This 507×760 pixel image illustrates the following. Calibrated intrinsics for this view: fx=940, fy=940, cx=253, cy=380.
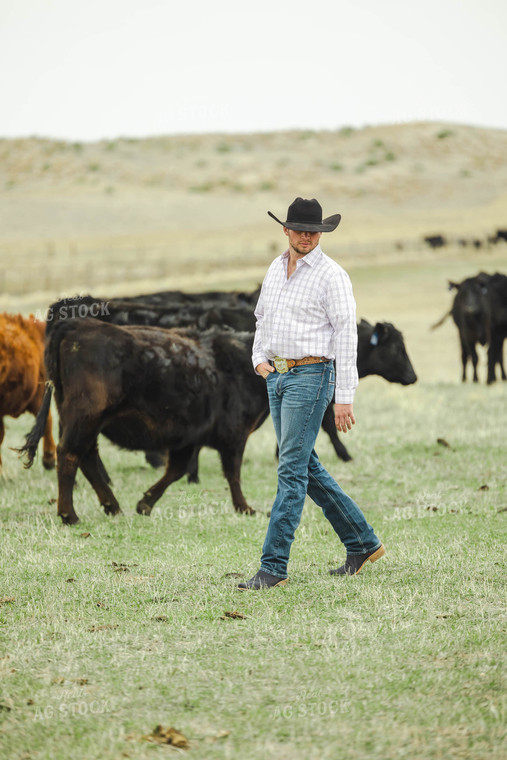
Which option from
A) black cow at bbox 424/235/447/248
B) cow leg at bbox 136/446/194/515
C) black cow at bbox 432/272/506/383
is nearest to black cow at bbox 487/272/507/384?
black cow at bbox 432/272/506/383

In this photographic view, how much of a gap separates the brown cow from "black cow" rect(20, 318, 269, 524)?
1.10m

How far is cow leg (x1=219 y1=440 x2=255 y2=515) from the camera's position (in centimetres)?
798

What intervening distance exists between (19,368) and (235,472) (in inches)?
103

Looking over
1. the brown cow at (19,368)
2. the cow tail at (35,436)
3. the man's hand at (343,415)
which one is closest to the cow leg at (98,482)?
the cow tail at (35,436)

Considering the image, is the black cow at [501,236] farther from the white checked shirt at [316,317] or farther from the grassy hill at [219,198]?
the white checked shirt at [316,317]

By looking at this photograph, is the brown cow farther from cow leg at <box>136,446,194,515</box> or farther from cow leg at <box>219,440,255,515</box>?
cow leg at <box>219,440,255,515</box>

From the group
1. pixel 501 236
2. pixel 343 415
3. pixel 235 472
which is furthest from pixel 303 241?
pixel 501 236

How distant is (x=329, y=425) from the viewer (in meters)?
10.1

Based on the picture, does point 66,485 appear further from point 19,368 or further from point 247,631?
point 247,631

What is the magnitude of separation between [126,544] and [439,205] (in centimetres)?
6449

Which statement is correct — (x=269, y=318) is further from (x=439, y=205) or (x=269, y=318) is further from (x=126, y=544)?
(x=439, y=205)

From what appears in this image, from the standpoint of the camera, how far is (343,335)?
5.17 meters

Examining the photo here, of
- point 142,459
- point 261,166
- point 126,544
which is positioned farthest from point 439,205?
point 126,544

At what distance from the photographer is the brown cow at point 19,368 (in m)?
9.19
